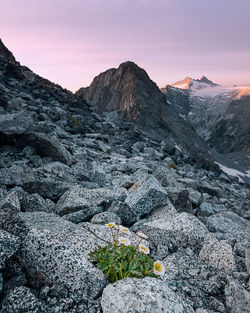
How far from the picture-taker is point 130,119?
40.6 metres

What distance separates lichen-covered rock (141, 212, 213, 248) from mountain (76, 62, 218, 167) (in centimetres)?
2756

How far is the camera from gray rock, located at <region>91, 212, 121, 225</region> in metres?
5.06

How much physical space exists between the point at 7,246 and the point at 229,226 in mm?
5392

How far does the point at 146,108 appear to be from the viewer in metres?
42.0

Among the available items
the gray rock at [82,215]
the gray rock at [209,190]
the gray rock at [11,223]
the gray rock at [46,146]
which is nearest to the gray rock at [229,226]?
the gray rock at [82,215]

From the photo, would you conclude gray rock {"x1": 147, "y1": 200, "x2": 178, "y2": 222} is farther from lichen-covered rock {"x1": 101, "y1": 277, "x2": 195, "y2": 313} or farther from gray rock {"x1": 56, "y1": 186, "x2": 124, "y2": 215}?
lichen-covered rock {"x1": 101, "y1": 277, "x2": 195, "y2": 313}

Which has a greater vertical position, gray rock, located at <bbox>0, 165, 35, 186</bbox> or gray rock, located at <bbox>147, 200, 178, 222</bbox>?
gray rock, located at <bbox>0, 165, 35, 186</bbox>

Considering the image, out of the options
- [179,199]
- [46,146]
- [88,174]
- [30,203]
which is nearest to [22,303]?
[30,203]

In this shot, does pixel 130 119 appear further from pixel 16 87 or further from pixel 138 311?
pixel 138 311

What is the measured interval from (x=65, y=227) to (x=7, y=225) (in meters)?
0.98

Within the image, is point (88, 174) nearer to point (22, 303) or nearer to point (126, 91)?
point (22, 303)

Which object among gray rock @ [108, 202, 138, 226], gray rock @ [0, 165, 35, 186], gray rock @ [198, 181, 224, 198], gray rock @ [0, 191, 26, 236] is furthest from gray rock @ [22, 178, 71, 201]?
gray rock @ [198, 181, 224, 198]

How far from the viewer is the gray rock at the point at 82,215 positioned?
508 centimetres

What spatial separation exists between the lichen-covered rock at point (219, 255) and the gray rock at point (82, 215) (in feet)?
7.06
